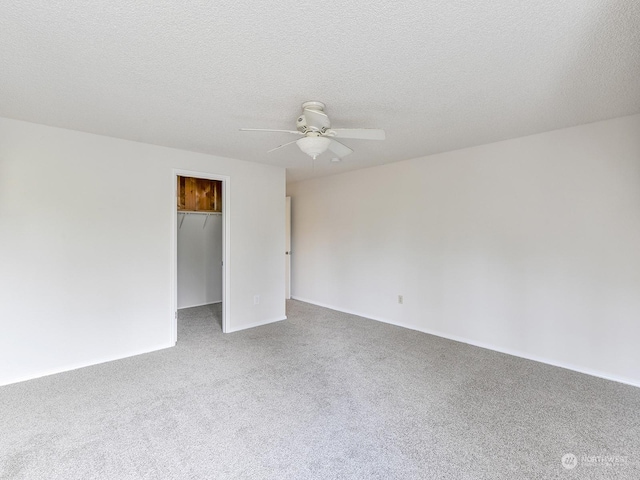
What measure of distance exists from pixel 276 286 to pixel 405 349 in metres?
2.05

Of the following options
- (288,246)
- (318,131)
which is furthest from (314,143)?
(288,246)

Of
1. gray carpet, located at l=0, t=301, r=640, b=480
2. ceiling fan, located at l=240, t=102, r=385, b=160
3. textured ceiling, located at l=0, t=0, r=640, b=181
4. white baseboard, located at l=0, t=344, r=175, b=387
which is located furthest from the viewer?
white baseboard, located at l=0, t=344, r=175, b=387

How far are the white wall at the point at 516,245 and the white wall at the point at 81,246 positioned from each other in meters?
2.53

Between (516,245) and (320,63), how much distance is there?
2.81 m

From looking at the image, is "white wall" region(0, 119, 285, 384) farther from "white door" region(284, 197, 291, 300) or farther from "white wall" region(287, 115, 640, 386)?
"white wall" region(287, 115, 640, 386)

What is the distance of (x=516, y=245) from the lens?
11.1 ft

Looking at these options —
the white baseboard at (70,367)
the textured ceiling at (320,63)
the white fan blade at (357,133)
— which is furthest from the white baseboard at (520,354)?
the white baseboard at (70,367)

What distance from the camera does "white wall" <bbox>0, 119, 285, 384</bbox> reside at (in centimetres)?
280

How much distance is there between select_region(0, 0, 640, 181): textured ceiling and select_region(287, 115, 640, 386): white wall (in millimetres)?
435

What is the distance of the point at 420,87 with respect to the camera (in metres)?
2.21

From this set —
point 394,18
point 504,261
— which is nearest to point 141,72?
point 394,18

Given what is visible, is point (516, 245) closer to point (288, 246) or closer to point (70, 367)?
point (288, 246)

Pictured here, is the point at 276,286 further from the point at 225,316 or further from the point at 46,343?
the point at 46,343

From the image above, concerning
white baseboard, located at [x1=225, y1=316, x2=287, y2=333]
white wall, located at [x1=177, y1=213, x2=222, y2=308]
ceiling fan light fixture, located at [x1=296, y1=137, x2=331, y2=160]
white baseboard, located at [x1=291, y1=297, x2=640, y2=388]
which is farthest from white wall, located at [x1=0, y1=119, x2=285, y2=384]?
white baseboard, located at [x1=291, y1=297, x2=640, y2=388]
